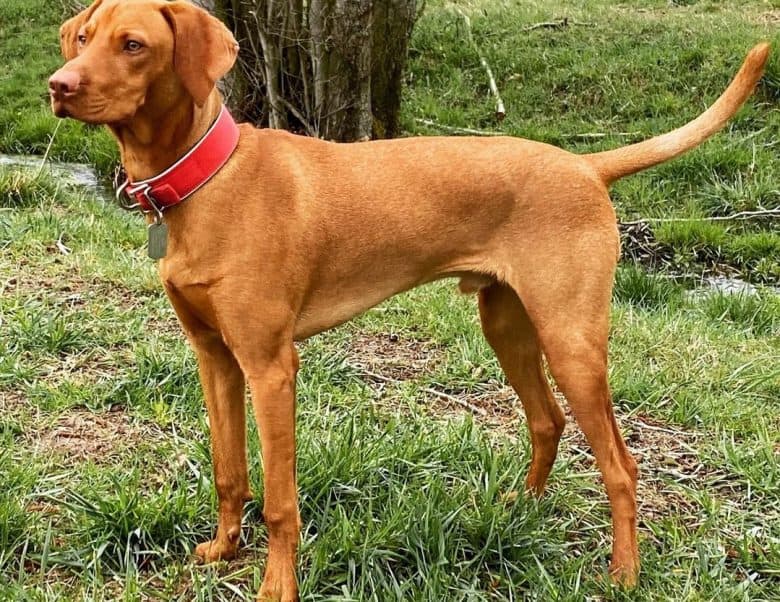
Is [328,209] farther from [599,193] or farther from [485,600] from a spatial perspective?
[485,600]

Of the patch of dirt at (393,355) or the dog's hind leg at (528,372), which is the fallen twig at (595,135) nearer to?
the patch of dirt at (393,355)

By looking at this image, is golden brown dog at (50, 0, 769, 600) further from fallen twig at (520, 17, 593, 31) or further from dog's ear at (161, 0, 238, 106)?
fallen twig at (520, 17, 593, 31)

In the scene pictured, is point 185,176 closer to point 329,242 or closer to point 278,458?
point 329,242

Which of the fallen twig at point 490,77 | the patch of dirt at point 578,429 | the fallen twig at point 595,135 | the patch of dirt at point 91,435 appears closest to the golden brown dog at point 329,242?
the patch of dirt at point 578,429

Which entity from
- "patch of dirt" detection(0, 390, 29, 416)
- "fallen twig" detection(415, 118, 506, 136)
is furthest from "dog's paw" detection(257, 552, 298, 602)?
"fallen twig" detection(415, 118, 506, 136)

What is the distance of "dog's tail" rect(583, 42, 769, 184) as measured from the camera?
314cm

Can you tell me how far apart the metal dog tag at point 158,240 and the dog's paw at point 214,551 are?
984mm

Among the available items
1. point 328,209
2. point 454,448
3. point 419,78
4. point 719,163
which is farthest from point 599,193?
point 419,78

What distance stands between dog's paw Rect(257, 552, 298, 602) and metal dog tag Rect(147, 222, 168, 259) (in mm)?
975

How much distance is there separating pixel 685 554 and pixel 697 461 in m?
0.72

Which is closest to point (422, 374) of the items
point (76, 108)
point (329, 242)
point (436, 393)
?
point (436, 393)

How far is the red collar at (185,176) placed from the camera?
2729 millimetres

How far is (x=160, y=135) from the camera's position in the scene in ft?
8.88

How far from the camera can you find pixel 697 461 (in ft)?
12.7
